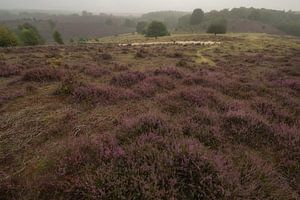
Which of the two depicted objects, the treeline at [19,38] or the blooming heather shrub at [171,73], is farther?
the treeline at [19,38]

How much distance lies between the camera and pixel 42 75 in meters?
12.6

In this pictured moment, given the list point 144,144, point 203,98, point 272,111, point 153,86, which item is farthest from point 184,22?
point 144,144

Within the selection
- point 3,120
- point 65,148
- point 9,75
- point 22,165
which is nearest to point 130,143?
point 65,148

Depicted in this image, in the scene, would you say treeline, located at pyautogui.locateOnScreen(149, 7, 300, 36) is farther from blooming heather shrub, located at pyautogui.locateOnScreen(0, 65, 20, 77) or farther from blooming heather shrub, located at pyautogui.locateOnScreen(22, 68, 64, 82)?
blooming heather shrub, located at pyautogui.locateOnScreen(22, 68, 64, 82)

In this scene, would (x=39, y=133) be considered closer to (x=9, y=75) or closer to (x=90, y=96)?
(x=90, y=96)

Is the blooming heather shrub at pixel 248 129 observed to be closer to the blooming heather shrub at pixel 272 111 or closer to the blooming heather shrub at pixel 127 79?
the blooming heather shrub at pixel 272 111

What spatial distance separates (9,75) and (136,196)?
12.9 meters

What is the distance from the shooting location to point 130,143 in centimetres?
574

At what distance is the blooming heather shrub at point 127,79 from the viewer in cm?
1135

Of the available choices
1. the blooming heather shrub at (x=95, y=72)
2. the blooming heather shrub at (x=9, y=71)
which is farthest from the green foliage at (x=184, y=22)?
the blooming heather shrub at (x=9, y=71)

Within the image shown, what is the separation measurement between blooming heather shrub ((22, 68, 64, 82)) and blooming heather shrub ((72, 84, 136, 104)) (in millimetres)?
3526

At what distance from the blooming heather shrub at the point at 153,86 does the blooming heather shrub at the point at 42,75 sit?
4.71m

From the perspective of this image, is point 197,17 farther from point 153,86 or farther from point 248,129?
point 248,129

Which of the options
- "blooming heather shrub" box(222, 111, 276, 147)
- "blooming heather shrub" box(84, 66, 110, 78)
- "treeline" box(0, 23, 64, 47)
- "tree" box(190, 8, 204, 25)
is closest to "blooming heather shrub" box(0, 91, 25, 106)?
"blooming heather shrub" box(84, 66, 110, 78)
